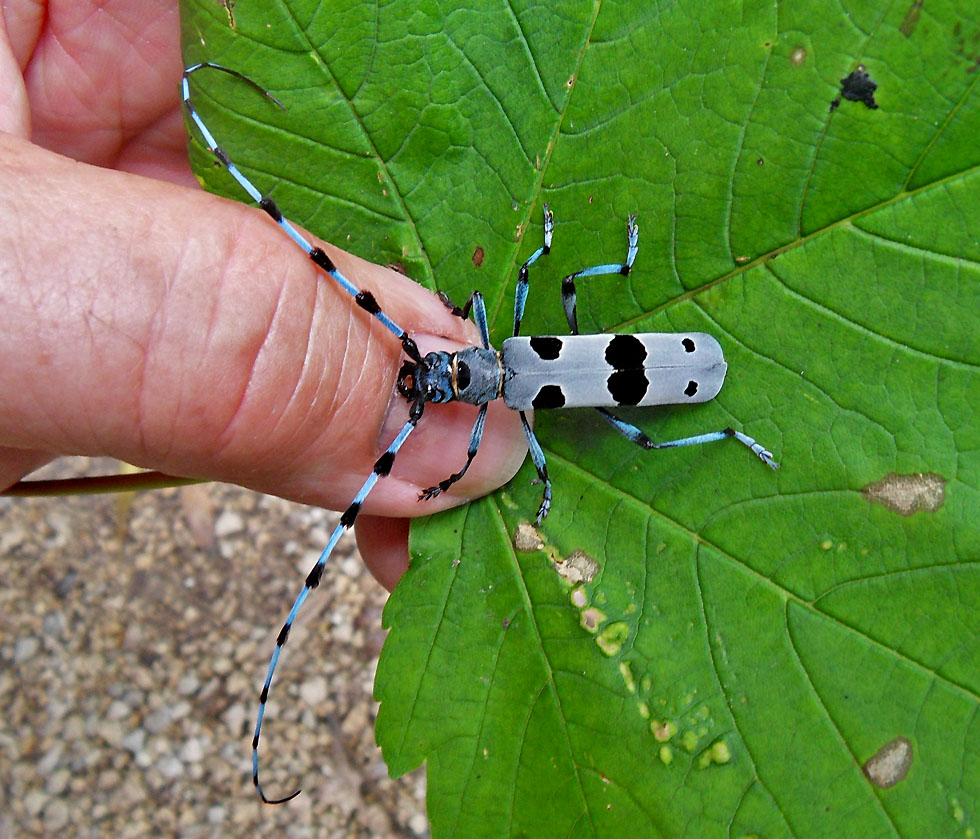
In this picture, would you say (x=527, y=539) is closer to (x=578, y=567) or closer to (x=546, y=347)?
(x=578, y=567)

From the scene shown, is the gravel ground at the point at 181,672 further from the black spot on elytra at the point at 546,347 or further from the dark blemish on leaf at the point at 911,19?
the dark blemish on leaf at the point at 911,19

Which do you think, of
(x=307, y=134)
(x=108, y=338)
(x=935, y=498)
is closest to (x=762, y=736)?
(x=935, y=498)

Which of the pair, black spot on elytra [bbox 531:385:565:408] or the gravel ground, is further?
the gravel ground

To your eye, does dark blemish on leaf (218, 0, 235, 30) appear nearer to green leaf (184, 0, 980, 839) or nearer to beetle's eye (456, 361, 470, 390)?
green leaf (184, 0, 980, 839)

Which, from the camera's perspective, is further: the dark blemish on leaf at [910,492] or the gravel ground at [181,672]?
the gravel ground at [181,672]

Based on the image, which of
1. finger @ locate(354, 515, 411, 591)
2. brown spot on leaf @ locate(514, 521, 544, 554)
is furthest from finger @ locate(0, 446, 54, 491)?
brown spot on leaf @ locate(514, 521, 544, 554)

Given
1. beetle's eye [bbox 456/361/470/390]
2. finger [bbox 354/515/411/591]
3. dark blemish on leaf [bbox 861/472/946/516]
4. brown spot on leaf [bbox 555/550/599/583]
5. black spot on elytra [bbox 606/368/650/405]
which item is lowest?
finger [bbox 354/515/411/591]

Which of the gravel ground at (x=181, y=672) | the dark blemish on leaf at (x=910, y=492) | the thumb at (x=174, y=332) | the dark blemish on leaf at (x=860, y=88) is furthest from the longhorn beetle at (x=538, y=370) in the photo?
the gravel ground at (x=181, y=672)
